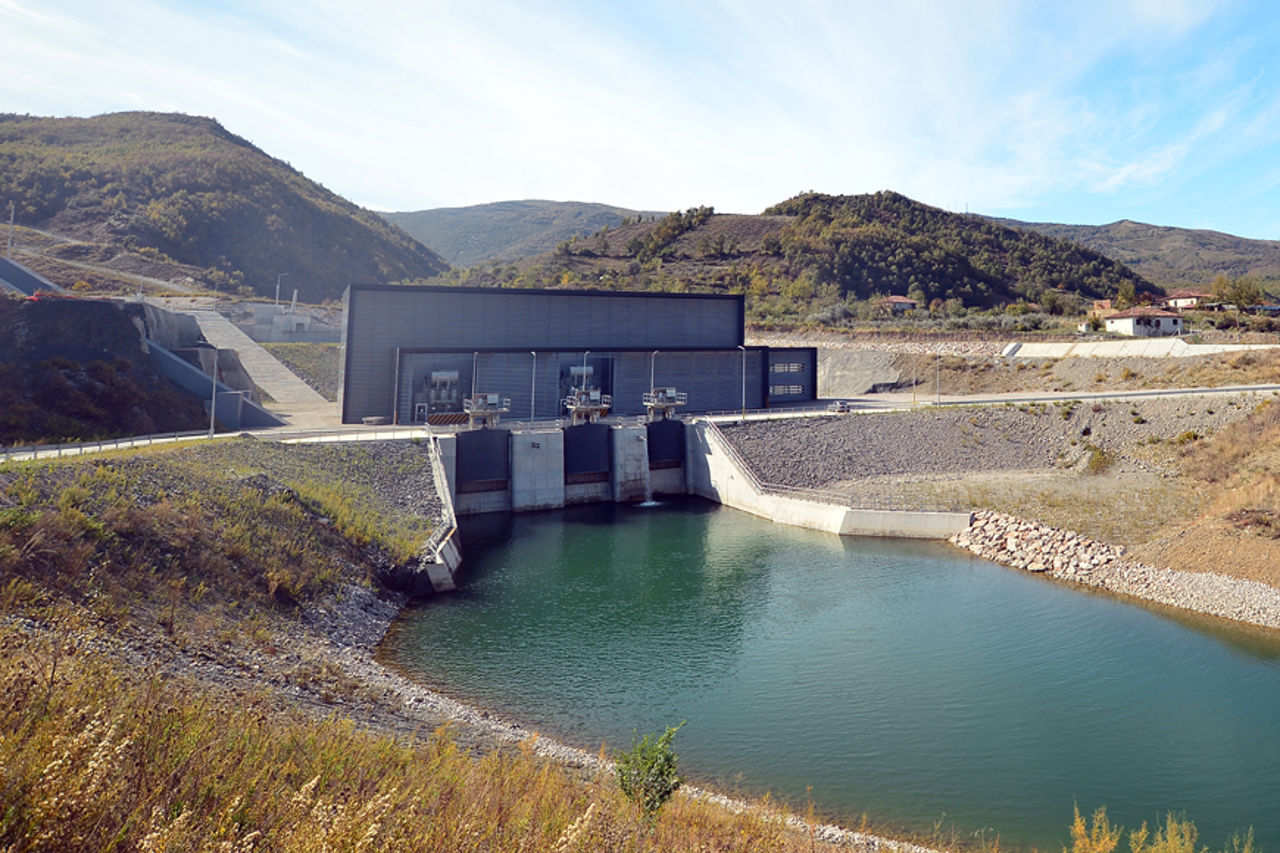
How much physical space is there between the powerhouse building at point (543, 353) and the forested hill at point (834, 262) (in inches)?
1409

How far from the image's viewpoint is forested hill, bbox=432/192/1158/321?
334 ft

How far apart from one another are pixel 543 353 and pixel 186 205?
83564mm

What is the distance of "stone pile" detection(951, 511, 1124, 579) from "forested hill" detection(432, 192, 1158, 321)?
183 ft

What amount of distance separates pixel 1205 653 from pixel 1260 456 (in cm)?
1718

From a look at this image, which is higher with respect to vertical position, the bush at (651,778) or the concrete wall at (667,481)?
the concrete wall at (667,481)

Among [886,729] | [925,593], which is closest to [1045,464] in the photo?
[925,593]

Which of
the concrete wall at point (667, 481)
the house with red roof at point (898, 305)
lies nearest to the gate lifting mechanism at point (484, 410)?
the concrete wall at point (667, 481)

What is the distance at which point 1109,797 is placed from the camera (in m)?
14.3

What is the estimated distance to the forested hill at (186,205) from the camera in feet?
306

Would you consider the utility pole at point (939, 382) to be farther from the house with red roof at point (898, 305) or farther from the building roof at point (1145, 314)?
the house with red roof at point (898, 305)

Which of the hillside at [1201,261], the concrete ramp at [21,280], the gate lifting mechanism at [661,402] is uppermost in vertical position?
the hillside at [1201,261]

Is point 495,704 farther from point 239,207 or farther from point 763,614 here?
point 239,207

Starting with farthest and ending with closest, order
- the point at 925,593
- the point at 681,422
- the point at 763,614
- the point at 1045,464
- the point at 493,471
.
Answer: the point at 681,422
the point at 1045,464
the point at 493,471
the point at 925,593
the point at 763,614

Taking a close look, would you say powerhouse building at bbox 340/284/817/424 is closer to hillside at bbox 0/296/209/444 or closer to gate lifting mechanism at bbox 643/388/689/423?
gate lifting mechanism at bbox 643/388/689/423
